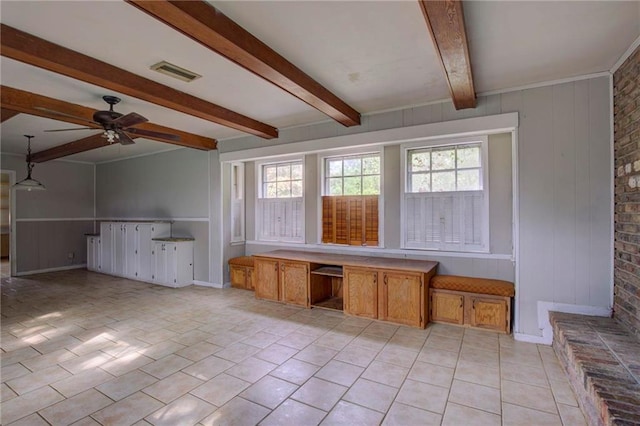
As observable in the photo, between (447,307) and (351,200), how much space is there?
2.06m

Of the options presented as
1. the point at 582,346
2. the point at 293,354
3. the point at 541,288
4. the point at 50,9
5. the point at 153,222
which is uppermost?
the point at 50,9

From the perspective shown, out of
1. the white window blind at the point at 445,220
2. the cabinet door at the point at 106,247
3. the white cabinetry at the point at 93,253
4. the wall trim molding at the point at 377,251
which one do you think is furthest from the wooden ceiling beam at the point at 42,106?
the white cabinetry at the point at 93,253

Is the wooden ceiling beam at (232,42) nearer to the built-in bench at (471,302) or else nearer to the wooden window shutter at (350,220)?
the wooden window shutter at (350,220)

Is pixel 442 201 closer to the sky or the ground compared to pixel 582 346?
closer to the sky

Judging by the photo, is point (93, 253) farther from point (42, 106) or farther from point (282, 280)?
point (282, 280)

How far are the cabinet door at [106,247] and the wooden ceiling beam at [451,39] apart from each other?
7.51 metres

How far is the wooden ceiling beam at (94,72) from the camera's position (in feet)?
7.82

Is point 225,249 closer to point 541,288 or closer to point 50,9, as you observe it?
point 50,9

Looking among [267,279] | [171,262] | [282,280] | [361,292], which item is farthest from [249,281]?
[361,292]

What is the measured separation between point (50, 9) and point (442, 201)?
14.1 ft

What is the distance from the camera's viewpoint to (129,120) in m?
3.59

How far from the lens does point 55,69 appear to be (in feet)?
8.79

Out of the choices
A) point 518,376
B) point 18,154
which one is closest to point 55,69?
point 518,376

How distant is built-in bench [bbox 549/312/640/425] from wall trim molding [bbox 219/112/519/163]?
2.13m
